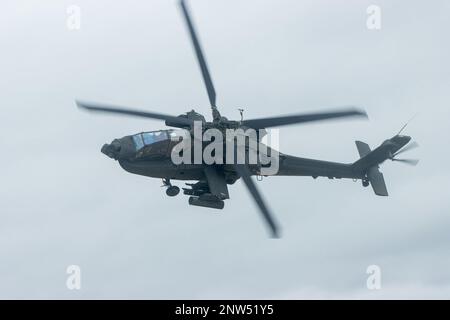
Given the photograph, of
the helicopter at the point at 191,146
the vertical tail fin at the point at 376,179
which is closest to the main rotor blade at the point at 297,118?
the helicopter at the point at 191,146

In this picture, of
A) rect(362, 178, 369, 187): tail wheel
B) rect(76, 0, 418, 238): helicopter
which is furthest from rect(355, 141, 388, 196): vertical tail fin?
rect(76, 0, 418, 238): helicopter

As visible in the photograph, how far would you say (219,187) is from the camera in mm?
59688

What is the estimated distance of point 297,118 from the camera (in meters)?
57.9

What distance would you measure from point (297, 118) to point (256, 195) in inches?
197

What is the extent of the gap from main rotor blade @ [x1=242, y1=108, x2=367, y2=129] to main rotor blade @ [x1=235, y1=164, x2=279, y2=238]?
9.35 feet

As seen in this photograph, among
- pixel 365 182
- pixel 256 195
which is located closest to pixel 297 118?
pixel 256 195

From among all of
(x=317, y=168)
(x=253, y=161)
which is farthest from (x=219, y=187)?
(x=317, y=168)

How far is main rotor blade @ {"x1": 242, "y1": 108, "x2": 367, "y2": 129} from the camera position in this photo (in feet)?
186

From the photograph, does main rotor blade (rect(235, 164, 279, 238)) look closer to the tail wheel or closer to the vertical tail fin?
the tail wheel

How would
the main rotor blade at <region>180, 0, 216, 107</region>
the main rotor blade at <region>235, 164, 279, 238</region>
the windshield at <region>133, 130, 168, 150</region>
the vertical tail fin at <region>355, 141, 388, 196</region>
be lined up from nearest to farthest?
the main rotor blade at <region>235, 164, 279, 238</region>
the windshield at <region>133, 130, 168, 150</region>
the main rotor blade at <region>180, 0, 216, 107</region>
the vertical tail fin at <region>355, 141, 388, 196</region>

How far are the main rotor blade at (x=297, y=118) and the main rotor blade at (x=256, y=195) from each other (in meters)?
2.85

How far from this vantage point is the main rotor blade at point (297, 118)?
186 feet
